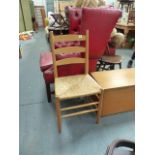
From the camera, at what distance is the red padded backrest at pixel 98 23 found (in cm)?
165

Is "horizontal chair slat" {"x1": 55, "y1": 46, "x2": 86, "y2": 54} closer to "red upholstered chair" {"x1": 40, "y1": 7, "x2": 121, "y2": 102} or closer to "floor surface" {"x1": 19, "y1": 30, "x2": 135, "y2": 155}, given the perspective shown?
"red upholstered chair" {"x1": 40, "y1": 7, "x2": 121, "y2": 102}

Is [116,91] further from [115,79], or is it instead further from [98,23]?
[98,23]

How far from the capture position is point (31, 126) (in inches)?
68.2

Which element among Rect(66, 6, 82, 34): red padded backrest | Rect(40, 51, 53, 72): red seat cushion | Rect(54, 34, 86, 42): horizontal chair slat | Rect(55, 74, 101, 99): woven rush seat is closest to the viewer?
Rect(55, 74, 101, 99): woven rush seat

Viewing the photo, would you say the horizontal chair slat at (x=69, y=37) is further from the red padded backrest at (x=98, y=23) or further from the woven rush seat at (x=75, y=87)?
the woven rush seat at (x=75, y=87)

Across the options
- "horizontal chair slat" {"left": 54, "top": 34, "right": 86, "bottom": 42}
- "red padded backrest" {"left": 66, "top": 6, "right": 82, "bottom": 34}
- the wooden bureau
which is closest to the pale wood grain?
the wooden bureau

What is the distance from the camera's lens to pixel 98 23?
67.4 inches

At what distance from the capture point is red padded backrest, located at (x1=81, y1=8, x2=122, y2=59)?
1647 mm

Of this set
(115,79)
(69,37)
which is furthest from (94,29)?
(115,79)
